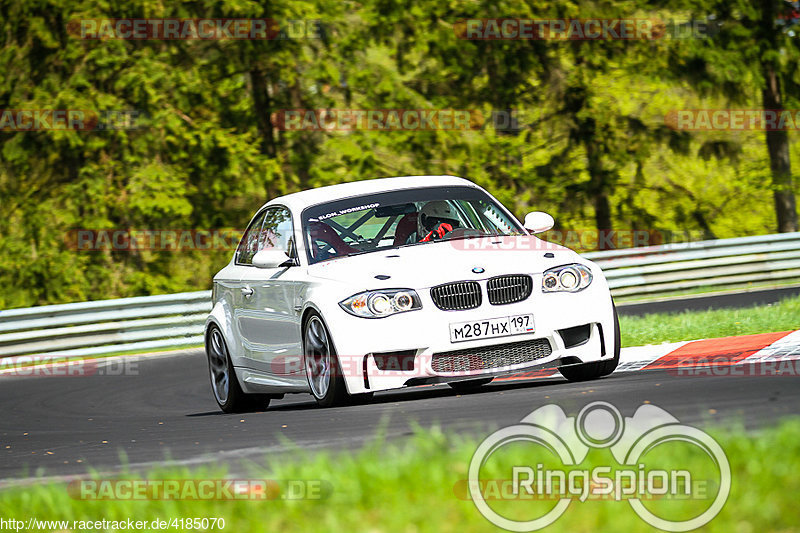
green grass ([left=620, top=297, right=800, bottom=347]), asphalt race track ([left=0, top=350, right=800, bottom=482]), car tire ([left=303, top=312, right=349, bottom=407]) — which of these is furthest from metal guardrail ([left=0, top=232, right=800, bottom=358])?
car tire ([left=303, top=312, right=349, bottom=407])

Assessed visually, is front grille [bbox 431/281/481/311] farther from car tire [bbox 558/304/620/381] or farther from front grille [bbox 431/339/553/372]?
car tire [bbox 558/304/620/381]

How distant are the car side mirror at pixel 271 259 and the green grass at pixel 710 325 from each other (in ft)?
13.0

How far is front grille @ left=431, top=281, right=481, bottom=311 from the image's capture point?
326 inches

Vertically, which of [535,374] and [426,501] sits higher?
[426,501]

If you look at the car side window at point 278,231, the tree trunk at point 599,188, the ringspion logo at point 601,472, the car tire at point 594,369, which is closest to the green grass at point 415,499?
the ringspion logo at point 601,472

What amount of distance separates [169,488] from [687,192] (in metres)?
30.1

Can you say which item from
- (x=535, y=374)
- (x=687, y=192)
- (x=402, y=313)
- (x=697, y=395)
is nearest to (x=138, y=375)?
(x=535, y=374)

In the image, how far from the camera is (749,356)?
31.0 ft

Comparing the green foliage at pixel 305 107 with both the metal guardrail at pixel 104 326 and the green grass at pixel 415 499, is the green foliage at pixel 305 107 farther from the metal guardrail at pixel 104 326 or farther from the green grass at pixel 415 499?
the green grass at pixel 415 499

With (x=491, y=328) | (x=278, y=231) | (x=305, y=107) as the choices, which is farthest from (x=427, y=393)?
(x=305, y=107)

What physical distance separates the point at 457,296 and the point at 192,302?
12.0m

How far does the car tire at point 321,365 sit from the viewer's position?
8.33 metres

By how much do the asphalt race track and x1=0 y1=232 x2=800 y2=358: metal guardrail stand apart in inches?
285

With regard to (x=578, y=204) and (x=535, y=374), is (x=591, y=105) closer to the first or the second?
(x=578, y=204)
